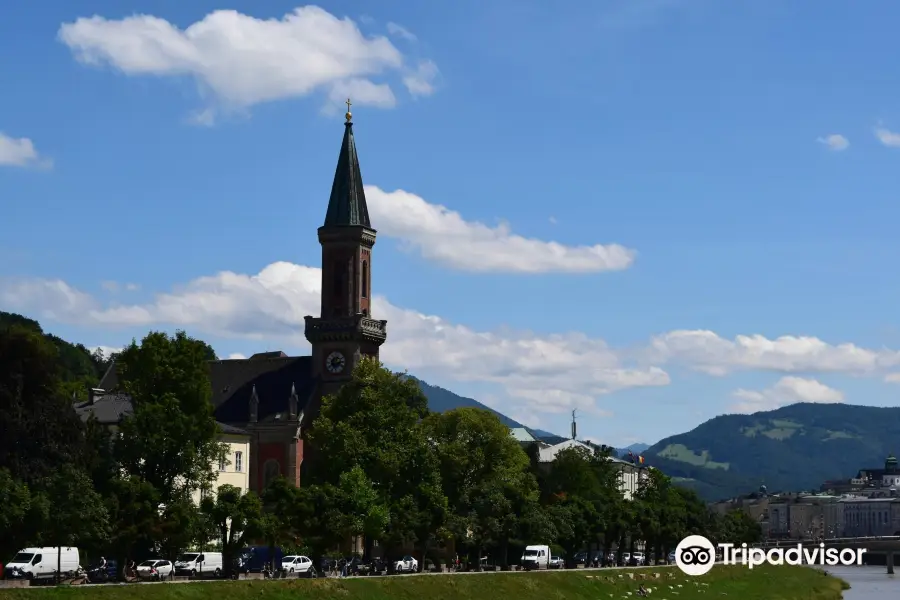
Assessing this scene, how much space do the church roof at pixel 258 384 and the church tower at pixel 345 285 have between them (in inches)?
103

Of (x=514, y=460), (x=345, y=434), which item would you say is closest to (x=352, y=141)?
(x=514, y=460)

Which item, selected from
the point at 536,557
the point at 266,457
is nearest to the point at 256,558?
the point at 536,557

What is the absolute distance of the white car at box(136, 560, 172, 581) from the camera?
8881cm

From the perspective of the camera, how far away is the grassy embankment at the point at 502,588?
71.0m

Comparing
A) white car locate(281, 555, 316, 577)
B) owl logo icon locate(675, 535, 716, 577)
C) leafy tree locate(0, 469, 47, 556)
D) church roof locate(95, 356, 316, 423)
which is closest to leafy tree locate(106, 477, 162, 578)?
leafy tree locate(0, 469, 47, 556)

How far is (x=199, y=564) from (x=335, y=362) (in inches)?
2706

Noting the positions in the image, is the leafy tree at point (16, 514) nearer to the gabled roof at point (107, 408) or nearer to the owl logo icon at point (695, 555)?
the gabled roof at point (107, 408)

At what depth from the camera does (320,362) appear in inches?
6609

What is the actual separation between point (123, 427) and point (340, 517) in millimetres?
17821

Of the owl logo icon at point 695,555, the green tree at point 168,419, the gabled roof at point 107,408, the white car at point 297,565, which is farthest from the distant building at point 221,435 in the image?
the owl logo icon at point 695,555

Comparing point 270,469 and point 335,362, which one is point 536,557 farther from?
point 335,362

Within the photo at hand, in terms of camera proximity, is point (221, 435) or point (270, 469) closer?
point (221, 435)

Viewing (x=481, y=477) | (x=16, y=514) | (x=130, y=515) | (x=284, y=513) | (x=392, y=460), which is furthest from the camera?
(x=481, y=477)

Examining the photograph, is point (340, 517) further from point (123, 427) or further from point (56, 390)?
point (56, 390)
